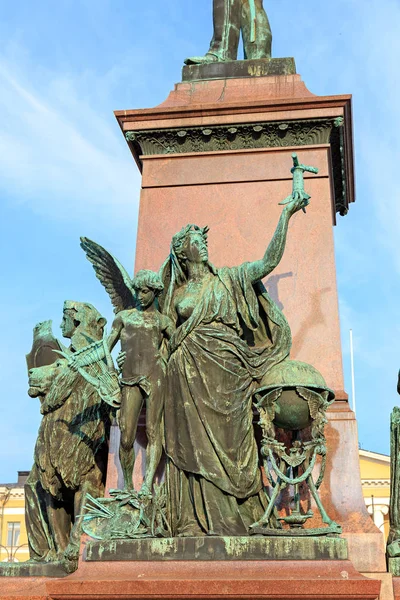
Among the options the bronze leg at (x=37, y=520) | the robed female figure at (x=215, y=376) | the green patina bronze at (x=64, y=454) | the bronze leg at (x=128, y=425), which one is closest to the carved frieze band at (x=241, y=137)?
the robed female figure at (x=215, y=376)

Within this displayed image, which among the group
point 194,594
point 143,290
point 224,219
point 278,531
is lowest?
point 194,594

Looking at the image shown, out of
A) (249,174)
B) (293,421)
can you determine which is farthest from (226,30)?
(293,421)

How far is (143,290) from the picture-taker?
9.09 metres

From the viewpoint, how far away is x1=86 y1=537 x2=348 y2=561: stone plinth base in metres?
7.86

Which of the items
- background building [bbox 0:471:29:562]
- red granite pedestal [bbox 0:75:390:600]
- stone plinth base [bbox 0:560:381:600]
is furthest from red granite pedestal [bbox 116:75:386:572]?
background building [bbox 0:471:29:562]

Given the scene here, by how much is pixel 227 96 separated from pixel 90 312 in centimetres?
279

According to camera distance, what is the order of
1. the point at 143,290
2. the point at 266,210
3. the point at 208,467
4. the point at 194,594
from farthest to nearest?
1. the point at 266,210
2. the point at 143,290
3. the point at 208,467
4. the point at 194,594

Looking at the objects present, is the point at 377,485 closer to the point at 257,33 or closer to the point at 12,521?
the point at 12,521

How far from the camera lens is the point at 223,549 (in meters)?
7.94

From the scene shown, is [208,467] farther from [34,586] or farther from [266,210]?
[266,210]

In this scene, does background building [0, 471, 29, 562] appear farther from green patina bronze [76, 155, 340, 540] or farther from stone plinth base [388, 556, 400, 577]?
stone plinth base [388, 556, 400, 577]

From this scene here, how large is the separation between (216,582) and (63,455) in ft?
9.02

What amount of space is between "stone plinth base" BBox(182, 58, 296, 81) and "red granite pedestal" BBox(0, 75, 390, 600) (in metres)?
0.18

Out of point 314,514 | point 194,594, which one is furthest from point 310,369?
point 194,594
